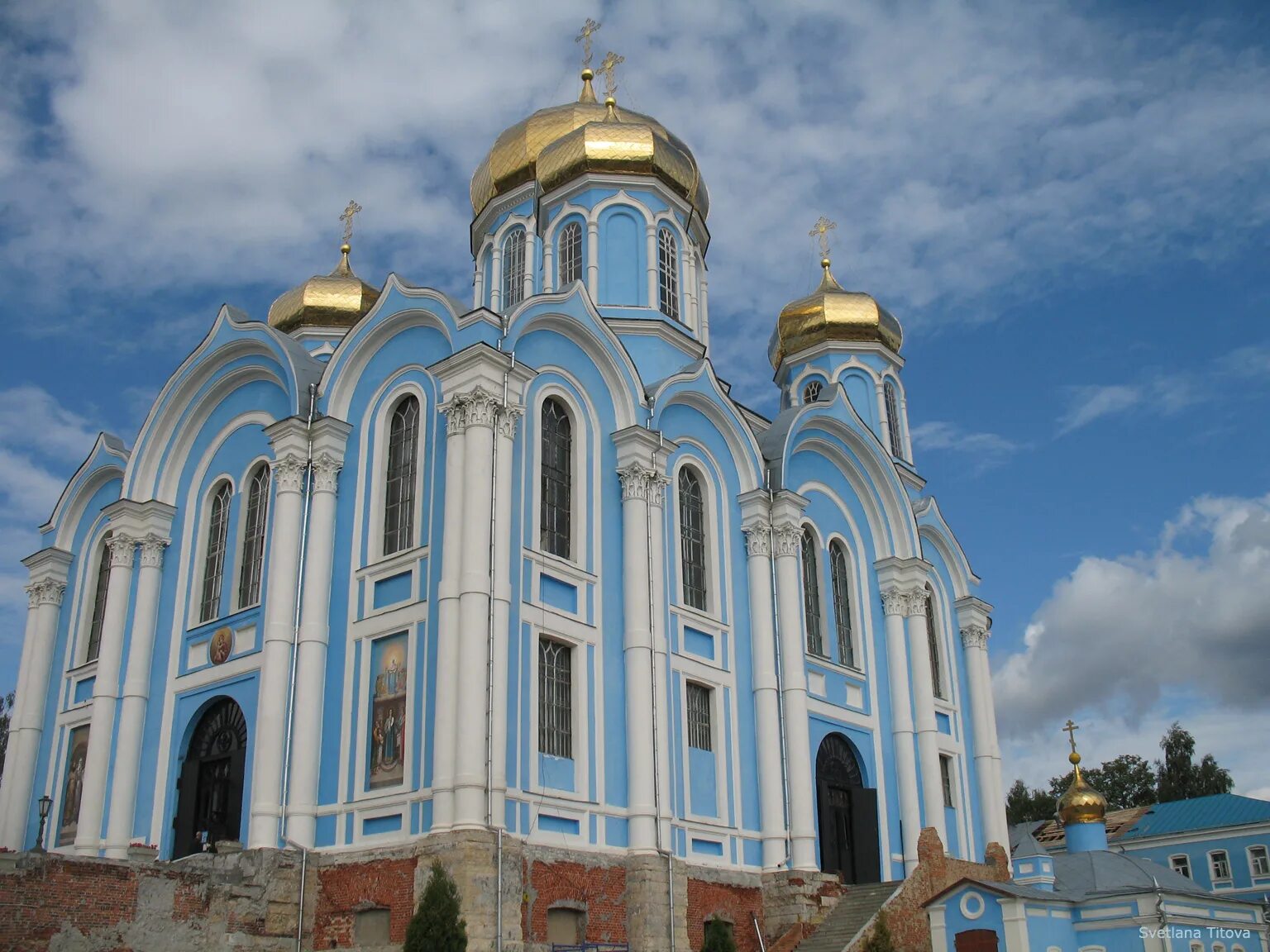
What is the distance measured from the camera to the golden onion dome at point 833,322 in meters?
29.7

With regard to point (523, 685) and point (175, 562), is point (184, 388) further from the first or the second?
point (523, 685)

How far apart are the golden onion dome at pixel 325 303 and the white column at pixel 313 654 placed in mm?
9231

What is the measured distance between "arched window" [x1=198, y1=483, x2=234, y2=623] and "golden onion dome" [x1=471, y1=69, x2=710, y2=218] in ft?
27.9

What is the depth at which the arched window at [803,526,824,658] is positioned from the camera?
2148 centimetres

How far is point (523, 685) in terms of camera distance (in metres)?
15.9

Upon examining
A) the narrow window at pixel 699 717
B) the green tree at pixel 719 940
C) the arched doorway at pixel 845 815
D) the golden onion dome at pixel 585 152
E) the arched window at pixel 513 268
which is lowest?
the green tree at pixel 719 940

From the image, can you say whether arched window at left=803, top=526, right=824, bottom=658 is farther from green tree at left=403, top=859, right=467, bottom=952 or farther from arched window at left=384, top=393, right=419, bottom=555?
green tree at left=403, top=859, right=467, bottom=952

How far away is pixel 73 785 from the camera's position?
773 inches

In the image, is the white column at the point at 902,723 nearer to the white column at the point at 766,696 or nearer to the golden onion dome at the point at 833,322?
the white column at the point at 766,696

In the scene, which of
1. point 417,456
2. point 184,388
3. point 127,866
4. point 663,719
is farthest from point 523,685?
point 184,388

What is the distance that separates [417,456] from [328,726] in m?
3.62

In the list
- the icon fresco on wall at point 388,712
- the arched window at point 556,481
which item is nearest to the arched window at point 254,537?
the icon fresco on wall at point 388,712

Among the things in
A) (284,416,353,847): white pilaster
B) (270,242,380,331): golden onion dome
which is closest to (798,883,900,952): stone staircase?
(284,416,353,847): white pilaster

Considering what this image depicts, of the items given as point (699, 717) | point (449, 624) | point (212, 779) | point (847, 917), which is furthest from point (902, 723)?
point (212, 779)
